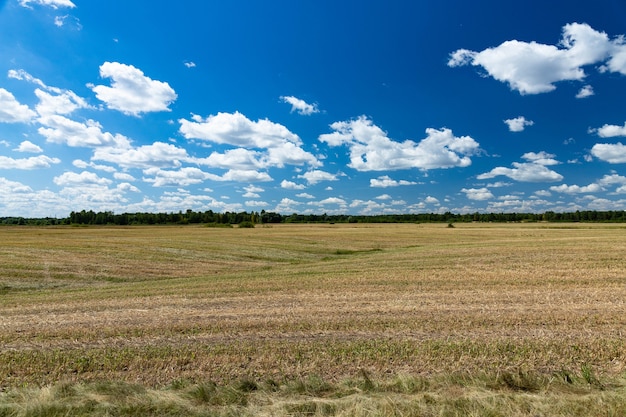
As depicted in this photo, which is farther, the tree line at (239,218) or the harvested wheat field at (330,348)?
the tree line at (239,218)

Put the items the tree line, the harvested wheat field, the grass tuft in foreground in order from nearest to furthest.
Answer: the grass tuft in foreground → the harvested wheat field → the tree line

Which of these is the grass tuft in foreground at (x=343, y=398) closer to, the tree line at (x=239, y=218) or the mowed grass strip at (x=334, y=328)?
the mowed grass strip at (x=334, y=328)

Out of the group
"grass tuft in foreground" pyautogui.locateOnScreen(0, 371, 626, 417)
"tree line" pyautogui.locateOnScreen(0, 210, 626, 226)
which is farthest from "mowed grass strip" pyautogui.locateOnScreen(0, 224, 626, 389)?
"tree line" pyautogui.locateOnScreen(0, 210, 626, 226)

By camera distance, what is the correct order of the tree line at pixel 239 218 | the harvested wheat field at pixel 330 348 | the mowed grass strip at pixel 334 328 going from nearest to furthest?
the harvested wheat field at pixel 330 348, the mowed grass strip at pixel 334 328, the tree line at pixel 239 218

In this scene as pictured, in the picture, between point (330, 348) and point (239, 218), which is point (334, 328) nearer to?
point (330, 348)

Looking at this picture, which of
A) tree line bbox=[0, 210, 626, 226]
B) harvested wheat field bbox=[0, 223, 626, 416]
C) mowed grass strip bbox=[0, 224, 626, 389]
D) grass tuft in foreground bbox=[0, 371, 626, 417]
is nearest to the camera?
grass tuft in foreground bbox=[0, 371, 626, 417]

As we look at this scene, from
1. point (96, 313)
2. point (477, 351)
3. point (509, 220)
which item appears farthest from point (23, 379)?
point (509, 220)

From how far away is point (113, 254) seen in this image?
38.1m

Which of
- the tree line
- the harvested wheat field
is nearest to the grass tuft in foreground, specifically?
the harvested wheat field

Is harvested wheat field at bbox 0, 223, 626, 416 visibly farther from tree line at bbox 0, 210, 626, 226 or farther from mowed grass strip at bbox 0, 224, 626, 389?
tree line at bbox 0, 210, 626, 226

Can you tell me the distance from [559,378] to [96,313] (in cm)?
1270

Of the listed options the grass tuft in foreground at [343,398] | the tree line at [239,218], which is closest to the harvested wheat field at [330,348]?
the grass tuft in foreground at [343,398]

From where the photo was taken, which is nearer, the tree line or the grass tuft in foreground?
the grass tuft in foreground

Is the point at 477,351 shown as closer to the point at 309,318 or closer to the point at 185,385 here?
the point at 309,318
